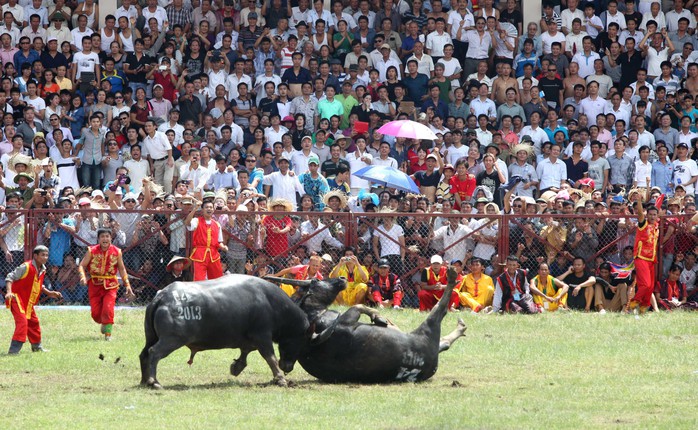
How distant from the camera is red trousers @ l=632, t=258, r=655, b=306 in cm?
1958

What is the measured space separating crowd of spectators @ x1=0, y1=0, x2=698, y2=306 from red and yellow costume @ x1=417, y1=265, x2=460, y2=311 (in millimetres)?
509

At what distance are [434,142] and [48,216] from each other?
8099 millimetres

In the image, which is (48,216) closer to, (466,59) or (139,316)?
(139,316)

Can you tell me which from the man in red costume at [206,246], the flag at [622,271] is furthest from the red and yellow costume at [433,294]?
the man in red costume at [206,246]

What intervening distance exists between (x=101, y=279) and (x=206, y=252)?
2.77 m

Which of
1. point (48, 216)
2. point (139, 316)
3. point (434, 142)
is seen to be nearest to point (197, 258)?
point (139, 316)

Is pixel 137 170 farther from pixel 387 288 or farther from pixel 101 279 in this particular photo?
pixel 101 279

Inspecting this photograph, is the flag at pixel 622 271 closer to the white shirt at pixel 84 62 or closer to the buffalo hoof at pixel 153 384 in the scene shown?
the buffalo hoof at pixel 153 384

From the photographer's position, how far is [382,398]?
12367 mm

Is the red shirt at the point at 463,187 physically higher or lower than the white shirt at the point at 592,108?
lower

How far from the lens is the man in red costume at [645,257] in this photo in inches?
771

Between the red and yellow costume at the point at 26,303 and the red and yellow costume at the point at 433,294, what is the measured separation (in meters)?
6.41

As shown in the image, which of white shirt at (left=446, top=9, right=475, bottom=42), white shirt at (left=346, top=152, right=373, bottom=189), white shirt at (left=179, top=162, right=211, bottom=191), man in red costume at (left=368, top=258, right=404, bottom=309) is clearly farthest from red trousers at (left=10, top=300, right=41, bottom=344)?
white shirt at (left=446, top=9, right=475, bottom=42)

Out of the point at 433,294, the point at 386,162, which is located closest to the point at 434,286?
the point at 433,294
